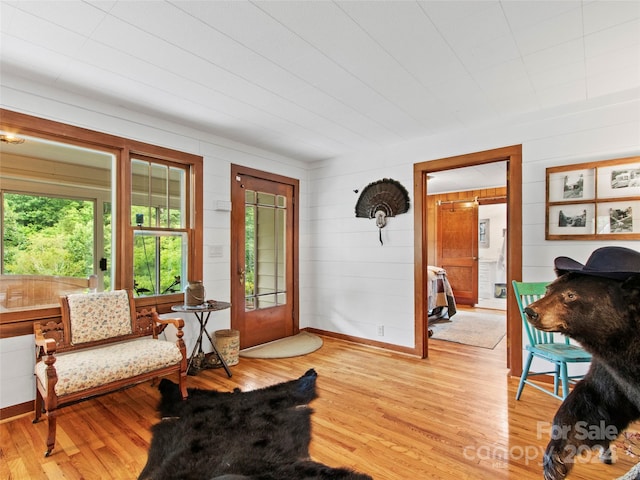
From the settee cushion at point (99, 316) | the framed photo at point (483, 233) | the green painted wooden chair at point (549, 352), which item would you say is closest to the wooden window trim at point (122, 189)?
the settee cushion at point (99, 316)

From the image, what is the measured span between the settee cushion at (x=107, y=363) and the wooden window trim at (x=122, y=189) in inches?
16.0

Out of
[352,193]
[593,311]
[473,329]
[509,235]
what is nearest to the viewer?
[593,311]

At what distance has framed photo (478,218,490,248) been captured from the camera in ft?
23.0

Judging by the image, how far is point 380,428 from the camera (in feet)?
7.55

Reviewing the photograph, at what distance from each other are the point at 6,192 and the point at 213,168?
5.67 feet

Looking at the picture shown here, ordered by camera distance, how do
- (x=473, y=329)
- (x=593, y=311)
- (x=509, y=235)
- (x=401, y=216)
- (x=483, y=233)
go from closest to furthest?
(x=593, y=311) → (x=509, y=235) → (x=401, y=216) → (x=473, y=329) → (x=483, y=233)

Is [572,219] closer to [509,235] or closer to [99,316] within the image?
[509,235]

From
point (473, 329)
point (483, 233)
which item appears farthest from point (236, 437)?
point (483, 233)

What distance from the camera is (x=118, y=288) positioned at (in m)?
3.04

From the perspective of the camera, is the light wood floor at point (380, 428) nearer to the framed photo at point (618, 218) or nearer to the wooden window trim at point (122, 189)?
the wooden window trim at point (122, 189)

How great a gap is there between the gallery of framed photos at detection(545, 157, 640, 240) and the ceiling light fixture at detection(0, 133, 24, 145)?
4372mm

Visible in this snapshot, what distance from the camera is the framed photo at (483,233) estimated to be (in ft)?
23.0

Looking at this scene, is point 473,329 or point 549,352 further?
point 473,329

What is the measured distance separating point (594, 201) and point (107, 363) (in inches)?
155
